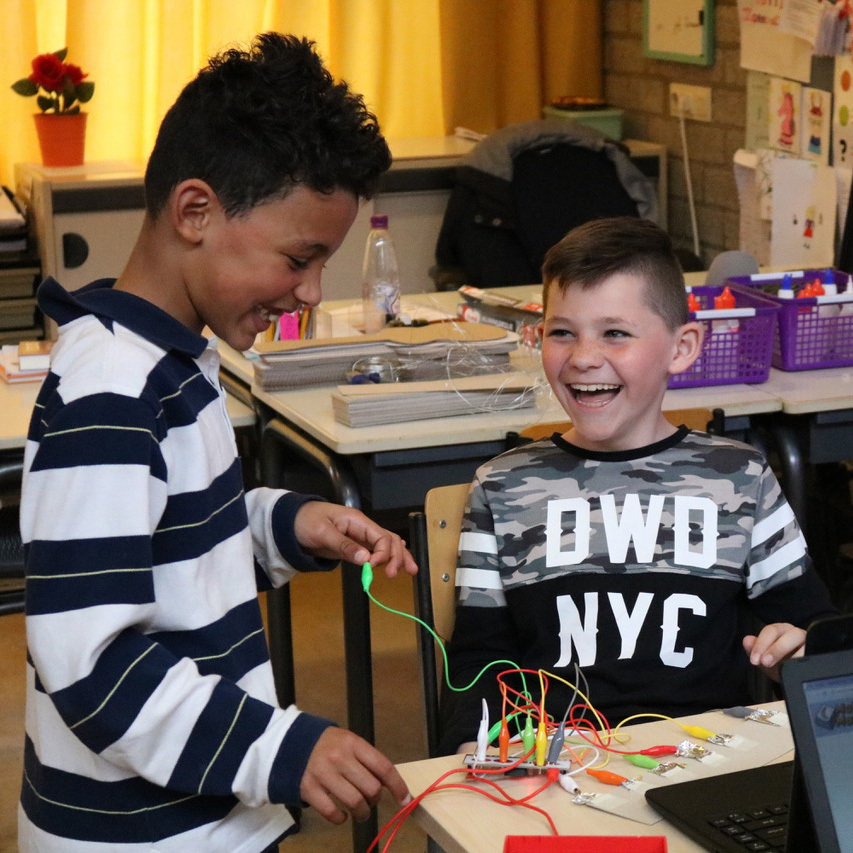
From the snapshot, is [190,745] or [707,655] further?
[707,655]

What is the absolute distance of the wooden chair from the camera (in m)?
1.99

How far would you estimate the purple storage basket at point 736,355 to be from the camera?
7.73 ft

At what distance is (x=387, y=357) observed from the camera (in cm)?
238

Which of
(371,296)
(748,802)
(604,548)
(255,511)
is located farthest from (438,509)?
(371,296)

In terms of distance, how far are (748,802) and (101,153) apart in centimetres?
395

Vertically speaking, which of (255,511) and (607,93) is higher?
(607,93)

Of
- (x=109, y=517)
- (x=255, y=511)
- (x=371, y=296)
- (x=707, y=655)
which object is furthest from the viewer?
(x=371, y=296)

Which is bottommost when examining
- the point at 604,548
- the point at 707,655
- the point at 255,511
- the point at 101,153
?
the point at 707,655

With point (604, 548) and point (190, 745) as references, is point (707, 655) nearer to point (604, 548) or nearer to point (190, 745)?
point (604, 548)

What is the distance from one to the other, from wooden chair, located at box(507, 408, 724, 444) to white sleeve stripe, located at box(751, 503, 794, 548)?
409 millimetres

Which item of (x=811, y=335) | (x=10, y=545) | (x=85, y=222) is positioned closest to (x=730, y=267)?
(x=811, y=335)

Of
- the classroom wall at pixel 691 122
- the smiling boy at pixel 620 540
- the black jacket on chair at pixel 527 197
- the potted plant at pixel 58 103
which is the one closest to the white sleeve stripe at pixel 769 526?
the smiling boy at pixel 620 540

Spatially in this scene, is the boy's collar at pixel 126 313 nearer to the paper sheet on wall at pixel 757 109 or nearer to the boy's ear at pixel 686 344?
the boy's ear at pixel 686 344

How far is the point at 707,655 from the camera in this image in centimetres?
158
